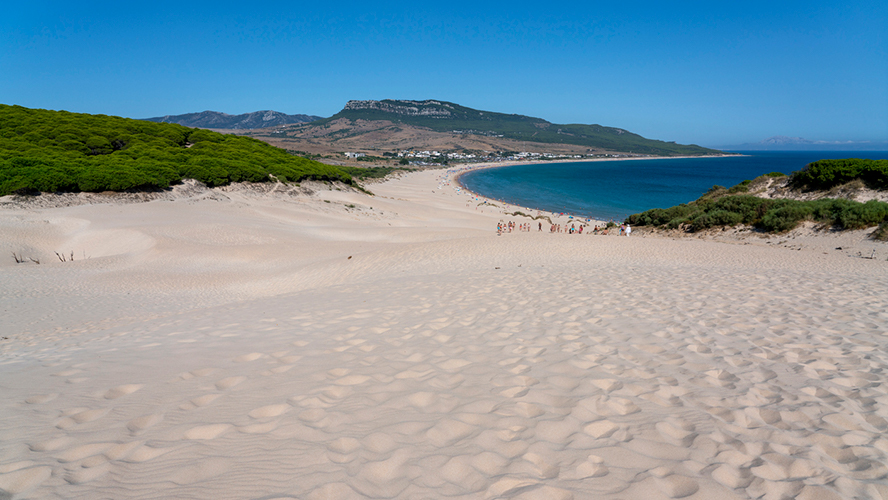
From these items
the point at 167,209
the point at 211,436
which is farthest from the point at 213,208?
the point at 211,436

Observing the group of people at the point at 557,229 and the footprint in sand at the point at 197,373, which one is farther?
the group of people at the point at 557,229

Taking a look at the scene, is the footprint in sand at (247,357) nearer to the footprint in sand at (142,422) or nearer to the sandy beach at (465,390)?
the sandy beach at (465,390)

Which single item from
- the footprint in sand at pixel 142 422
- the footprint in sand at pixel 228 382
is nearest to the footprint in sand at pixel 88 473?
the footprint in sand at pixel 142 422

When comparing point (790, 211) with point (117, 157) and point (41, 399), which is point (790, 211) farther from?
point (117, 157)

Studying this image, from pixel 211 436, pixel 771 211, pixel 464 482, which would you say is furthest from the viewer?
pixel 771 211

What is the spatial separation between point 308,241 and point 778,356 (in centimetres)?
1902

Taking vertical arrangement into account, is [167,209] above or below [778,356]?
above

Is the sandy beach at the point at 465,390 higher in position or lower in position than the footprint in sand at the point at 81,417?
lower

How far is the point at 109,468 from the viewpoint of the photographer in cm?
281

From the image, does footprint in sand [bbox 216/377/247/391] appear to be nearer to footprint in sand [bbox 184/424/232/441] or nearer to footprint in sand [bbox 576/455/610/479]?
footprint in sand [bbox 184/424/232/441]

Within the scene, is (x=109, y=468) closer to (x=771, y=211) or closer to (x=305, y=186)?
(x=771, y=211)

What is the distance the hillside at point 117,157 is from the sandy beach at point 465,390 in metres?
18.4

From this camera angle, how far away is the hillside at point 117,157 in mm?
23844

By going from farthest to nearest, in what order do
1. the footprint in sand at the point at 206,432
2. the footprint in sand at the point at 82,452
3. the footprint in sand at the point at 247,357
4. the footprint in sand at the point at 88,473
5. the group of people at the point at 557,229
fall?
1. the group of people at the point at 557,229
2. the footprint in sand at the point at 247,357
3. the footprint in sand at the point at 206,432
4. the footprint in sand at the point at 82,452
5. the footprint in sand at the point at 88,473
